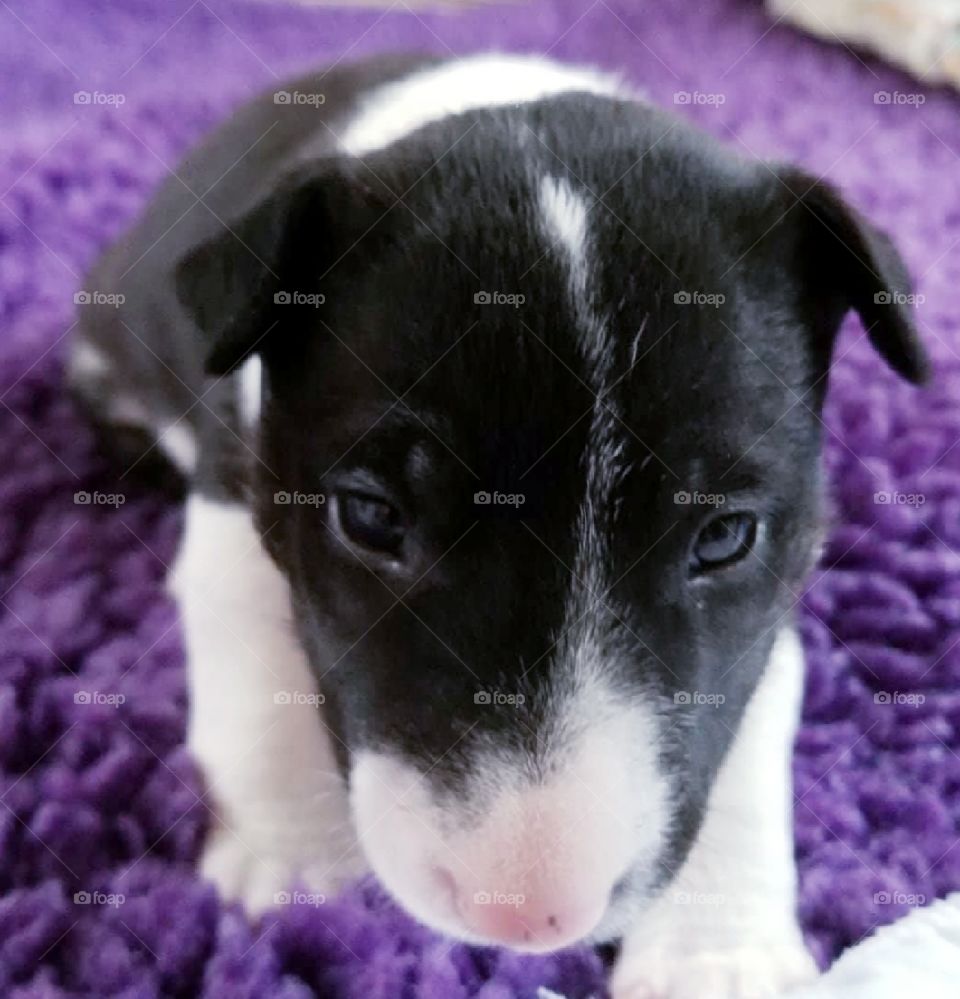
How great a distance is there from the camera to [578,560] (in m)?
1.44

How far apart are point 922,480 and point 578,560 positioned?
145 cm

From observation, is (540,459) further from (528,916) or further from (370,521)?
(528,916)

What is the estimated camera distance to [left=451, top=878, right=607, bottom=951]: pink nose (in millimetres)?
1322

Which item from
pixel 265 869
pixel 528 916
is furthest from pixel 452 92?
pixel 528 916

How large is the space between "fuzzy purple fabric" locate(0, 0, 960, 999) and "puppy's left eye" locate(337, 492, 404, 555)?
1.92 feet

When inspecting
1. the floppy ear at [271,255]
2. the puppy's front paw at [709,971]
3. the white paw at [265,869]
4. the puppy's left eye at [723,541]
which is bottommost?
the puppy's front paw at [709,971]

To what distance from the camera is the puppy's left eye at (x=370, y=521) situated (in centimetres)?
155

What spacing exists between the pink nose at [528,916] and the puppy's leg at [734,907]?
1.09ft

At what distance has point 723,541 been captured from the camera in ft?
5.18

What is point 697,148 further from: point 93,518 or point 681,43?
point 681,43

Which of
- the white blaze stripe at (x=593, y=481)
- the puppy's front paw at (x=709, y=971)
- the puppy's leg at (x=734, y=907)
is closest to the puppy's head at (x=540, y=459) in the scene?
the white blaze stripe at (x=593, y=481)

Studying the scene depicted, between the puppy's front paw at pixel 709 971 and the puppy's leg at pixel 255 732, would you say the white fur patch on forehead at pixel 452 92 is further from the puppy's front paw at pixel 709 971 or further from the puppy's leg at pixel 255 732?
the puppy's front paw at pixel 709 971

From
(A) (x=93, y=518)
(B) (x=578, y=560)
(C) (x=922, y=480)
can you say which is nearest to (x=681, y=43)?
(C) (x=922, y=480)

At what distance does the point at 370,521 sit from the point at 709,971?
32.4 inches
